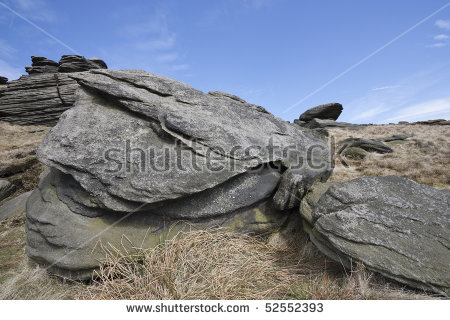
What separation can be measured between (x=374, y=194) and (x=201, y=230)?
419 centimetres

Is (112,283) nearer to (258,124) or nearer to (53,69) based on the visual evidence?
(258,124)

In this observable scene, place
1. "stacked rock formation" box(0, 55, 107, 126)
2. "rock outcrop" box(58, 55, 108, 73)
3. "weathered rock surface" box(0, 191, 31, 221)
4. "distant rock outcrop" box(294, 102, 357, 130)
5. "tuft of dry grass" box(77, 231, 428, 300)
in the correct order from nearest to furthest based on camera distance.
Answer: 1. "tuft of dry grass" box(77, 231, 428, 300)
2. "weathered rock surface" box(0, 191, 31, 221)
3. "stacked rock formation" box(0, 55, 107, 126)
4. "rock outcrop" box(58, 55, 108, 73)
5. "distant rock outcrop" box(294, 102, 357, 130)

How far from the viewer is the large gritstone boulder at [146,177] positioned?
577 cm

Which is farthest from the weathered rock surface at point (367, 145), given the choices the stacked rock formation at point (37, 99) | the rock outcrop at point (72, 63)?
the rock outcrop at point (72, 63)

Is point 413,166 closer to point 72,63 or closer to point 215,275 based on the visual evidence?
point 215,275

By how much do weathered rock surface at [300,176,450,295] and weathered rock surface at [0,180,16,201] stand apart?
1555 centimetres

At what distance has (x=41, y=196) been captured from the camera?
22.7 feet

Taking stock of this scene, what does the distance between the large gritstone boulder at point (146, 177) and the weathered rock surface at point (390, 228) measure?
1.33m

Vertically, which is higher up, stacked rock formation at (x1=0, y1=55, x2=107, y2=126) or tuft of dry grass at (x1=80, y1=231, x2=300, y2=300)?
stacked rock formation at (x1=0, y1=55, x2=107, y2=126)

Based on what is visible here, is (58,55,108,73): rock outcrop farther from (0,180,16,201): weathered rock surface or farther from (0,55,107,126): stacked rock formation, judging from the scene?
(0,180,16,201): weathered rock surface

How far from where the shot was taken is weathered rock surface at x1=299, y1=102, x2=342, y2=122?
47.5 metres

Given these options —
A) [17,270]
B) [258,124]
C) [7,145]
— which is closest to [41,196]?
[17,270]

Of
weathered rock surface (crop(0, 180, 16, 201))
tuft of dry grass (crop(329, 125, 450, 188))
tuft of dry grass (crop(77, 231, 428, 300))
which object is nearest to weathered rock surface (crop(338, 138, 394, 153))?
tuft of dry grass (crop(329, 125, 450, 188))
